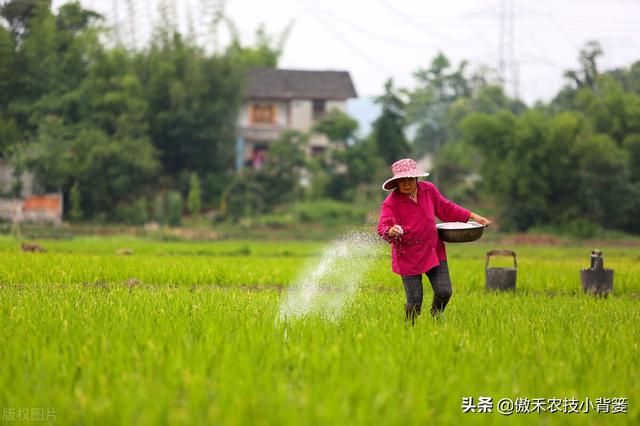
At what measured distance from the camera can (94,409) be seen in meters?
2.58

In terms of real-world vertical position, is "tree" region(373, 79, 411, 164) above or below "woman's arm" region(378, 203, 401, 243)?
above

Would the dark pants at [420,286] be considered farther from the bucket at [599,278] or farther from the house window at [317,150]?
the house window at [317,150]

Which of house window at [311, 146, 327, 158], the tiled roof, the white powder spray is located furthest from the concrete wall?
the white powder spray

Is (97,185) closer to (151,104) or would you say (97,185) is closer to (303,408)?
(151,104)

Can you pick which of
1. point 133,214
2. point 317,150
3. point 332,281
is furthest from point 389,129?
point 332,281

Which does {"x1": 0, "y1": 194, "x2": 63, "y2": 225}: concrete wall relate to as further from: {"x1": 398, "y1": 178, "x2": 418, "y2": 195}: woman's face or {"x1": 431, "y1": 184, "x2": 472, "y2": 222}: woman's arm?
{"x1": 398, "y1": 178, "x2": 418, "y2": 195}: woman's face

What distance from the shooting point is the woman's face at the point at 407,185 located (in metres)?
4.92

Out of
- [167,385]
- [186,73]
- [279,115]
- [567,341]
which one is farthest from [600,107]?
[167,385]

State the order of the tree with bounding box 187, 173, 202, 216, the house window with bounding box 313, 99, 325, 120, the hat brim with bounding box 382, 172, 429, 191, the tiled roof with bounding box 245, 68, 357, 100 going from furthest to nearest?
1. the house window with bounding box 313, 99, 325, 120
2. the tiled roof with bounding box 245, 68, 357, 100
3. the tree with bounding box 187, 173, 202, 216
4. the hat brim with bounding box 382, 172, 429, 191

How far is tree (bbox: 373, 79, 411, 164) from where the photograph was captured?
27625mm

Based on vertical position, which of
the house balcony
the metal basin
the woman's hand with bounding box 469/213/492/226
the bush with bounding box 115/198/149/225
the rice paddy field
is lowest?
the bush with bounding box 115/198/149/225

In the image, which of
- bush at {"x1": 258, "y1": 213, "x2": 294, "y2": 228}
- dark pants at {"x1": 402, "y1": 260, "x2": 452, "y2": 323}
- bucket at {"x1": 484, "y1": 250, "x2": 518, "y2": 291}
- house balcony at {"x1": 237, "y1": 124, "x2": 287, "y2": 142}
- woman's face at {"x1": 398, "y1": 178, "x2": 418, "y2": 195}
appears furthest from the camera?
house balcony at {"x1": 237, "y1": 124, "x2": 287, "y2": 142}

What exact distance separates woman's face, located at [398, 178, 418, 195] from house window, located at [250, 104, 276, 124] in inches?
974

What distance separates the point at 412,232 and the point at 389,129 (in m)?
23.0
